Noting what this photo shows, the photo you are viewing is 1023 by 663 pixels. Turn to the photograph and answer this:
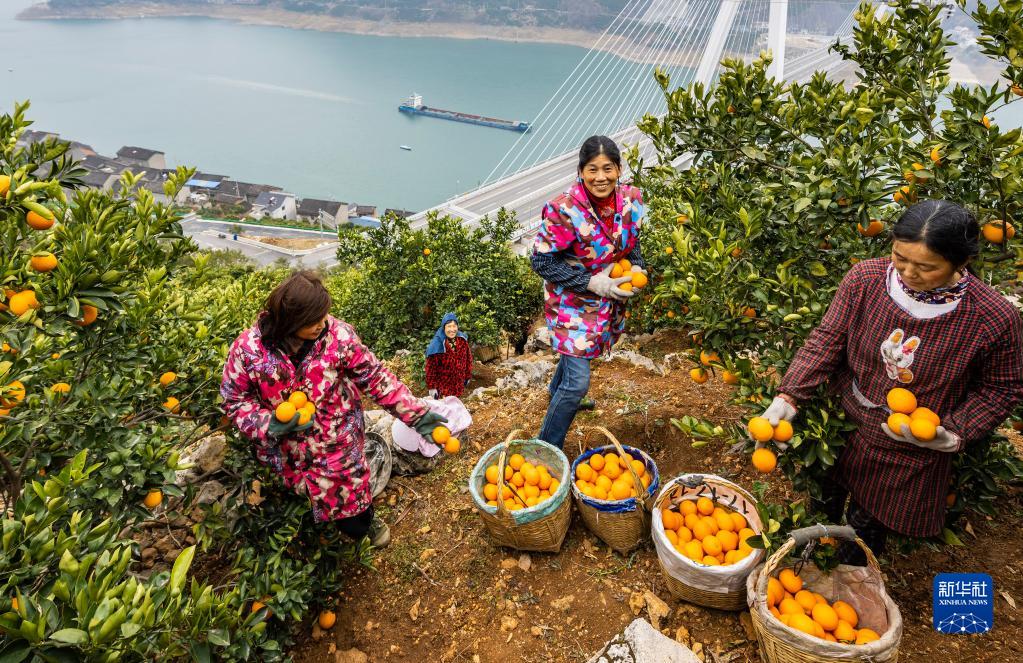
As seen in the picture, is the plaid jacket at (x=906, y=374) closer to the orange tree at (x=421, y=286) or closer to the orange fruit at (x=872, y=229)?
the orange fruit at (x=872, y=229)

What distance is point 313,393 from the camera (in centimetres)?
241

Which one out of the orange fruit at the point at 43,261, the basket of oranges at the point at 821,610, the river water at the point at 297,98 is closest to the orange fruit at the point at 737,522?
the basket of oranges at the point at 821,610

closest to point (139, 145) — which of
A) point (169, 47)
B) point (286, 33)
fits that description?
point (169, 47)

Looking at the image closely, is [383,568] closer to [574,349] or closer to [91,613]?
[574,349]

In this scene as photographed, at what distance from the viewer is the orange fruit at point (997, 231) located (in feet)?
6.86

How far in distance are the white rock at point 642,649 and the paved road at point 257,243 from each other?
34.5 metres

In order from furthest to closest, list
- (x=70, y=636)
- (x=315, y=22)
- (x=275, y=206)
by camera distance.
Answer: (x=315, y=22), (x=275, y=206), (x=70, y=636)

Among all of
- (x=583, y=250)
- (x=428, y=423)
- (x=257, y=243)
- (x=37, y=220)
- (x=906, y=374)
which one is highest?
(x=37, y=220)

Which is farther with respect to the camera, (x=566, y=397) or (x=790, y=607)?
(x=566, y=397)

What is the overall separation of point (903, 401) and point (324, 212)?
43767 mm

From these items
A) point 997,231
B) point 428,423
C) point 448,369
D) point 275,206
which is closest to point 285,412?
point 428,423

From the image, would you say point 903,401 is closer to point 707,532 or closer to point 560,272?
point 707,532

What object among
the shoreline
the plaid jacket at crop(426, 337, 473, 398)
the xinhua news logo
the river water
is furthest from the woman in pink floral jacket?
the shoreline

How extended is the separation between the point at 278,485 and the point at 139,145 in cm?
5907
